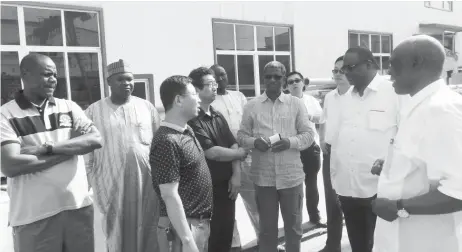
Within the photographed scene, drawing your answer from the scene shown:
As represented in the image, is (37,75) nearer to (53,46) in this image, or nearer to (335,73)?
(335,73)

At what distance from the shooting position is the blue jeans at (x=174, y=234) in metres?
2.13

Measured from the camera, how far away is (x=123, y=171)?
3.19m

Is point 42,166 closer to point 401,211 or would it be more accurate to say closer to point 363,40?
point 401,211

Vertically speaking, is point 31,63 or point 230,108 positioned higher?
point 31,63

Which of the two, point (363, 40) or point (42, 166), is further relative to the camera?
point (363, 40)

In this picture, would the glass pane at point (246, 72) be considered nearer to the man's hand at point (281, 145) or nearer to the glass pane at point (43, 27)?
the glass pane at point (43, 27)

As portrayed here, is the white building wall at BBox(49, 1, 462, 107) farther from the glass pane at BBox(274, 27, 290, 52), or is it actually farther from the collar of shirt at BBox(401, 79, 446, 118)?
the collar of shirt at BBox(401, 79, 446, 118)

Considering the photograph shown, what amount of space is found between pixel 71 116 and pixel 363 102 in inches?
85.5

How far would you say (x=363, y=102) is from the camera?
9.71 ft

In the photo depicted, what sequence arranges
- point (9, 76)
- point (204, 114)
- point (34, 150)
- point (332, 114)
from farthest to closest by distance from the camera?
1. point (9, 76)
2. point (332, 114)
3. point (204, 114)
4. point (34, 150)

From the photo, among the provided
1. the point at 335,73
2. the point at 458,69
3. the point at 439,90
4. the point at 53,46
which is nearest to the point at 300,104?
the point at 335,73

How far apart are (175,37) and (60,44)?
1953 mm

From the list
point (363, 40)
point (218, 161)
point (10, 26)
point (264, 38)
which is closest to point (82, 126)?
point (218, 161)

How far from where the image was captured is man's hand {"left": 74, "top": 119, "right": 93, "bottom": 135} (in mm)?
2711
